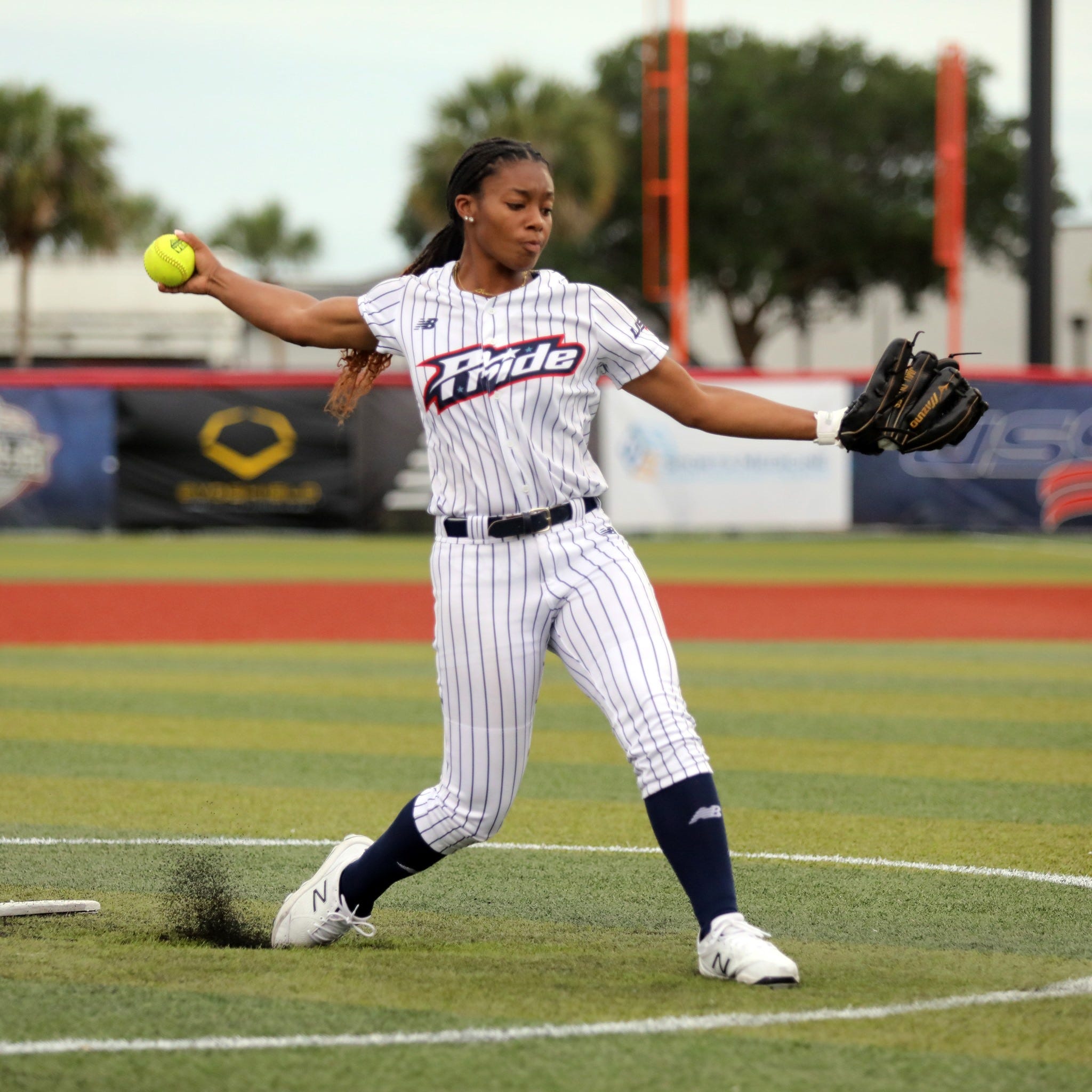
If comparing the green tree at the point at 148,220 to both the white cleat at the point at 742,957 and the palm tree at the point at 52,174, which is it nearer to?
the palm tree at the point at 52,174

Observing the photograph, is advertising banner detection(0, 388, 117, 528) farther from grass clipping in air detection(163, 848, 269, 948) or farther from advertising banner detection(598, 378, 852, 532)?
grass clipping in air detection(163, 848, 269, 948)

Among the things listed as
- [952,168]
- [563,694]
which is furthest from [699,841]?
[952,168]

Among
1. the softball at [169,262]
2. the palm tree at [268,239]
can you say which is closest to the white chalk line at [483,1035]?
the softball at [169,262]

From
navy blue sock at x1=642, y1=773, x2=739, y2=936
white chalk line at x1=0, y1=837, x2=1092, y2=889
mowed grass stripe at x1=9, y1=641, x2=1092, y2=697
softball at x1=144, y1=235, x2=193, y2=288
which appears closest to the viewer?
navy blue sock at x1=642, y1=773, x2=739, y2=936

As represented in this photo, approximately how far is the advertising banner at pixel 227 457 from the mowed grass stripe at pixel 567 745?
508 inches

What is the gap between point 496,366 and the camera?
370cm

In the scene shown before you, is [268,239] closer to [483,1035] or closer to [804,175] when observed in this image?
[804,175]

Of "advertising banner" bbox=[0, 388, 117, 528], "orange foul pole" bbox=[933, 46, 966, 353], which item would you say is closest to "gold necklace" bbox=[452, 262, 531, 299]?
"advertising banner" bbox=[0, 388, 117, 528]

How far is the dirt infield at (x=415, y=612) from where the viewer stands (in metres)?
12.1

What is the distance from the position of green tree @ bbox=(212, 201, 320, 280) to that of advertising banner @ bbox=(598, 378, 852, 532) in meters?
69.8

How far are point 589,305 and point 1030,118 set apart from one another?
20.3 metres

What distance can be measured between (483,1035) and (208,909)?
137 centimetres

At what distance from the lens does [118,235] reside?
40.8 metres

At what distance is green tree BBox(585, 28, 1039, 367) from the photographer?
174 feet
